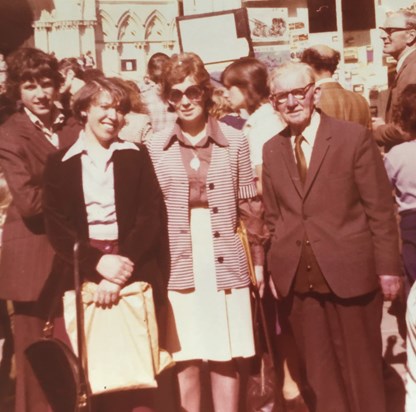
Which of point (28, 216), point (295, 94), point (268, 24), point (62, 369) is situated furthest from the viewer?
point (268, 24)

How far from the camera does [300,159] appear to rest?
2971 millimetres

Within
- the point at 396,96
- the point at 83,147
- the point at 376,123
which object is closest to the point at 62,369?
the point at 83,147

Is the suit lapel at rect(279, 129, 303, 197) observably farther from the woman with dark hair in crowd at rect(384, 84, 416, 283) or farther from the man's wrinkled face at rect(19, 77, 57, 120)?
the man's wrinkled face at rect(19, 77, 57, 120)

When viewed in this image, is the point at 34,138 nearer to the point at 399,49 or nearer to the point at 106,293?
the point at 106,293

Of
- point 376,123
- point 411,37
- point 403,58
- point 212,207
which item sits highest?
point 411,37

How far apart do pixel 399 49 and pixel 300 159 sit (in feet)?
4.73

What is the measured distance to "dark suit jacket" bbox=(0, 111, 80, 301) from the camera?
303 cm

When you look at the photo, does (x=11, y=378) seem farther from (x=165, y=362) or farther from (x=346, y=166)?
(x=346, y=166)

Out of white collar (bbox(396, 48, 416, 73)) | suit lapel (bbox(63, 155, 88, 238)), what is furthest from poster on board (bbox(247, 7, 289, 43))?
suit lapel (bbox(63, 155, 88, 238))

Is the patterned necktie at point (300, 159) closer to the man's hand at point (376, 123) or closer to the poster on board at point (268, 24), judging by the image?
the man's hand at point (376, 123)

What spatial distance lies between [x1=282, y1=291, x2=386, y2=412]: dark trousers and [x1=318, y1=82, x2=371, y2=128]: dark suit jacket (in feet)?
3.65

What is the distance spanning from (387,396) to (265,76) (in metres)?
1.87

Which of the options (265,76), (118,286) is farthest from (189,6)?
(118,286)

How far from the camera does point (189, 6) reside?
12.8ft
